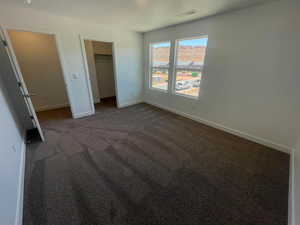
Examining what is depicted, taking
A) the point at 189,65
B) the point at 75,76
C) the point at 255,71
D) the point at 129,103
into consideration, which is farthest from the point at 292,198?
the point at 75,76

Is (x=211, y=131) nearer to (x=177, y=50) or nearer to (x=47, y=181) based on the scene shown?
(x=177, y=50)

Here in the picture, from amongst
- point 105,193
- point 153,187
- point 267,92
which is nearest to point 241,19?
point 267,92

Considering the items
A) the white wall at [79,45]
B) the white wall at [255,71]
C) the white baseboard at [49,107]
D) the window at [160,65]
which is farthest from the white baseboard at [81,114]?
the white wall at [255,71]

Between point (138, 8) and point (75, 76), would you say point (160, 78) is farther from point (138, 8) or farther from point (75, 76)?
point (75, 76)

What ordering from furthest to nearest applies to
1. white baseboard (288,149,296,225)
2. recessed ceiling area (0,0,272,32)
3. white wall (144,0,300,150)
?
1. recessed ceiling area (0,0,272,32)
2. white wall (144,0,300,150)
3. white baseboard (288,149,296,225)

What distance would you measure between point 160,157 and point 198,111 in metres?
1.84

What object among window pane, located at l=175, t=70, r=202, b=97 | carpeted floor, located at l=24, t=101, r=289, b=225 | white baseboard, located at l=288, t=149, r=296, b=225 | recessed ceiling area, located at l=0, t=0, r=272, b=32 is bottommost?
carpeted floor, located at l=24, t=101, r=289, b=225

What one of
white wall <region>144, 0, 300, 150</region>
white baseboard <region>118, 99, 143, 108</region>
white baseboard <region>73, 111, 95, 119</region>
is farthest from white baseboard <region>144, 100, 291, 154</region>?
white baseboard <region>73, 111, 95, 119</region>

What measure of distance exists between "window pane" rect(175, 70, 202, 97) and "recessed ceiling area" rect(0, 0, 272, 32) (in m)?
1.19

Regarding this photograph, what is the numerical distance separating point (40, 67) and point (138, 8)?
355 centimetres

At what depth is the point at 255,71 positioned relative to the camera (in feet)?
7.48

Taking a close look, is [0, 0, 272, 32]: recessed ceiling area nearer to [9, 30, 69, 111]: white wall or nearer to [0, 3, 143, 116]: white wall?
[0, 3, 143, 116]: white wall

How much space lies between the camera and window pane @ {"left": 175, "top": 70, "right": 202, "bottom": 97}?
3207 mm

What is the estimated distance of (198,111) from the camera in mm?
3344
